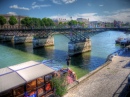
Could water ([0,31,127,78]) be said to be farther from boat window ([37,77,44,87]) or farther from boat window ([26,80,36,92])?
boat window ([26,80,36,92])

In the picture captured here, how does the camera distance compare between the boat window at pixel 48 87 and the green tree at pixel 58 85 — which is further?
the boat window at pixel 48 87

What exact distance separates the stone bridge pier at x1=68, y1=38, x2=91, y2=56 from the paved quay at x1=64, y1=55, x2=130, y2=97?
2562cm

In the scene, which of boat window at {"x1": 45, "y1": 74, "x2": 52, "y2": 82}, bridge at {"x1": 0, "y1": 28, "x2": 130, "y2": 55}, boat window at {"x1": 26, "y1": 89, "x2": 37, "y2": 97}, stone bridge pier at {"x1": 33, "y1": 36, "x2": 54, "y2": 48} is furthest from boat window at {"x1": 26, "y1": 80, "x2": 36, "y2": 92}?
stone bridge pier at {"x1": 33, "y1": 36, "x2": 54, "y2": 48}

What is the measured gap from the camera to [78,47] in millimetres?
47750

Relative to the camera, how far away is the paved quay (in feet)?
44.1

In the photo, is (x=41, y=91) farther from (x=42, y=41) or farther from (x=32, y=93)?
(x=42, y=41)

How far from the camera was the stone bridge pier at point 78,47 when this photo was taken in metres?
45.7

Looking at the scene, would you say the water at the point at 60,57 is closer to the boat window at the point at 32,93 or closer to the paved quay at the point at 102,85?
the paved quay at the point at 102,85

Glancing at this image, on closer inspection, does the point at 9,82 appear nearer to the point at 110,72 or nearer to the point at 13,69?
the point at 13,69

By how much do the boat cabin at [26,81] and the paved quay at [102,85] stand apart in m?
2.63

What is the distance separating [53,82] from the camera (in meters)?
11.5

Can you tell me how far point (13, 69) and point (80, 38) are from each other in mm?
43065

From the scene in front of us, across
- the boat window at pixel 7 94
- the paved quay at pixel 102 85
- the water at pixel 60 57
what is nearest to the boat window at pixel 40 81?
the boat window at pixel 7 94

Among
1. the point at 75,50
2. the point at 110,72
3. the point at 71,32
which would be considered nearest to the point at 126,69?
the point at 110,72
